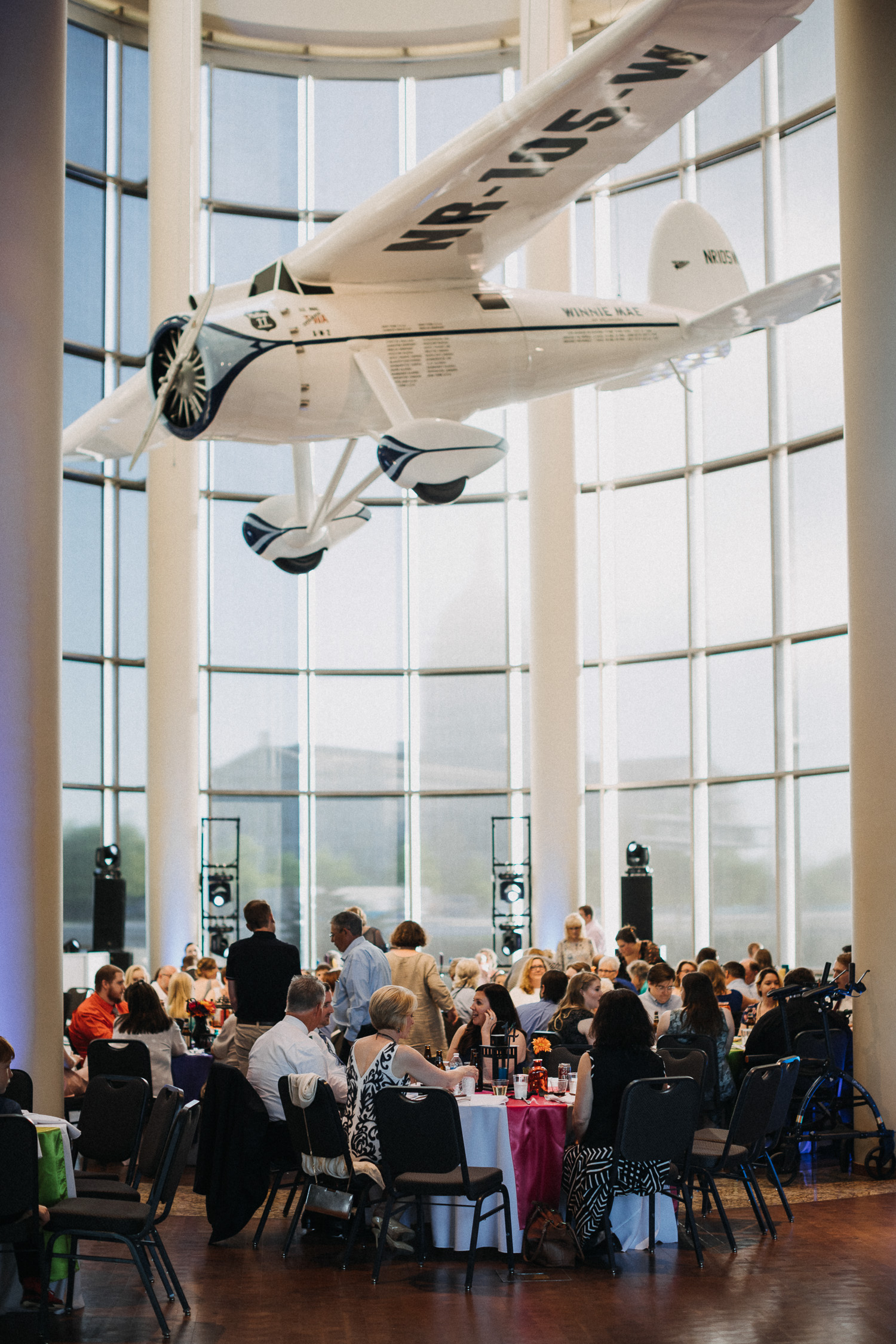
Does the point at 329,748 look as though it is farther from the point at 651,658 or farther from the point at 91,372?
the point at 91,372

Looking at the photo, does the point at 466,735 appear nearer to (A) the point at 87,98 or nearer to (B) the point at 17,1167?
(A) the point at 87,98

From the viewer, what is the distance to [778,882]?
15844 mm

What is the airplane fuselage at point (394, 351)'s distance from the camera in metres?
6.29

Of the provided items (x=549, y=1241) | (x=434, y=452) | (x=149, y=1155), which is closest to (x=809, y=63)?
(x=434, y=452)

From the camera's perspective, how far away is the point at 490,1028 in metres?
6.89

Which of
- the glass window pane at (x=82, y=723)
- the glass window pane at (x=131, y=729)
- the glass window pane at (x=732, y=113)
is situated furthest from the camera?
the glass window pane at (x=131, y=729)

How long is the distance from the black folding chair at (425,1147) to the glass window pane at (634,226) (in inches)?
555

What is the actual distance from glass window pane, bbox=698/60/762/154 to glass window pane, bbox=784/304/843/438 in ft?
8.51

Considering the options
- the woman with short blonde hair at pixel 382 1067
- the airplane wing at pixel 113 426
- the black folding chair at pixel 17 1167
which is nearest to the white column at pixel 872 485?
the woman with short blonde hair at pixel 382 1067

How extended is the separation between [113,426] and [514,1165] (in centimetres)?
477

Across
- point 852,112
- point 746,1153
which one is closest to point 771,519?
point 852,112

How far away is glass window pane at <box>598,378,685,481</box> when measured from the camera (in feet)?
57.5

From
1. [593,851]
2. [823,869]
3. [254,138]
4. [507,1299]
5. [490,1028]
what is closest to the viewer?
[507,1299]

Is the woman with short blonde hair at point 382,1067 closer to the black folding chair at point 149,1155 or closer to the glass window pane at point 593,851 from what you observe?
the black folding chair at point 149,1155
